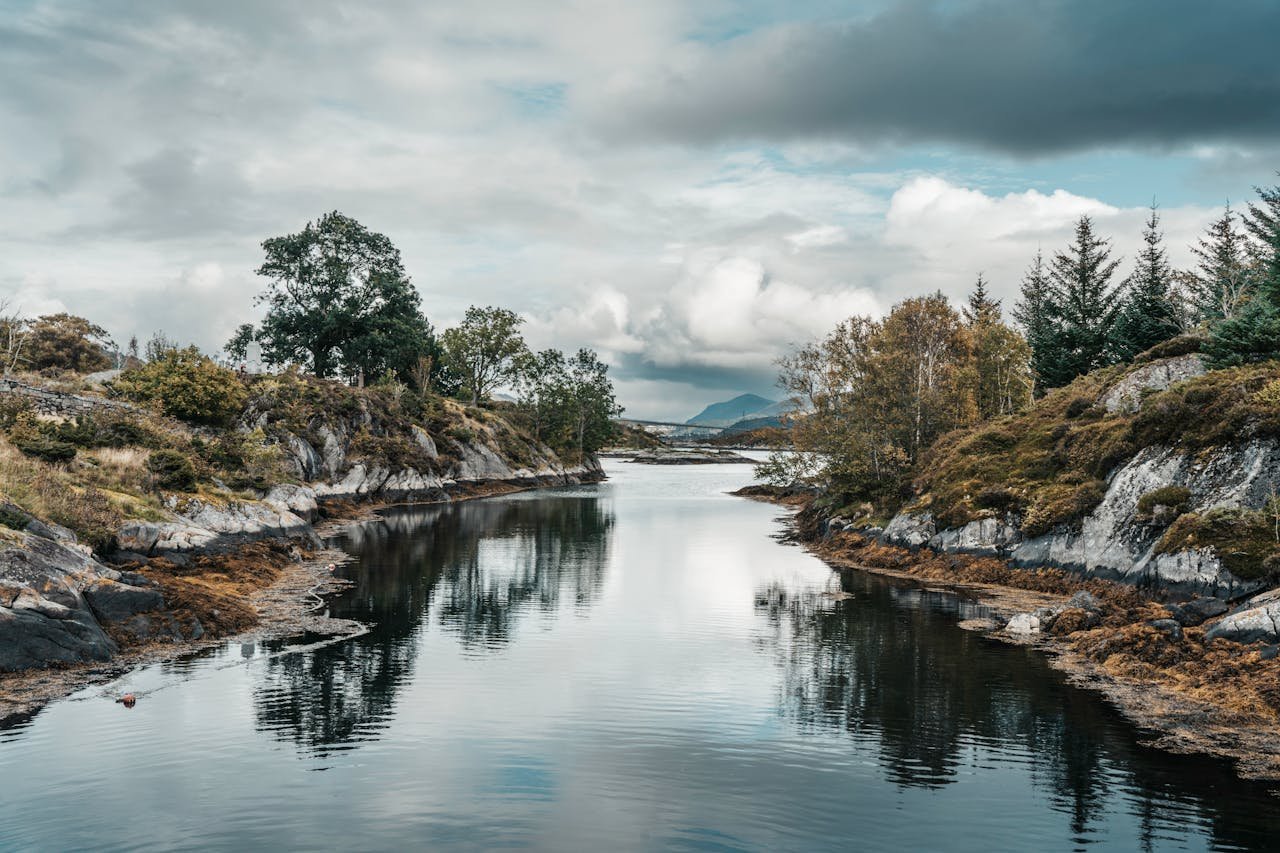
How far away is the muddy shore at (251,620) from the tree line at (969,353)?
36191 mm

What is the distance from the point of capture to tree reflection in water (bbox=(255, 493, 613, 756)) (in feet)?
67.6

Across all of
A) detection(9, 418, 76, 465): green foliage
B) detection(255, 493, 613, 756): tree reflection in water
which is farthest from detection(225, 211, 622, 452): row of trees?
detection(9, 418, 76, 465): green foliage

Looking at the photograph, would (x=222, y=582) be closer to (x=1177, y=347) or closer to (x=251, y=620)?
(x=251, y=620)

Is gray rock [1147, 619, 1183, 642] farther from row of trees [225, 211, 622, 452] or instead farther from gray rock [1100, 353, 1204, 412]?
row of trees [225, 211, 622, 452]

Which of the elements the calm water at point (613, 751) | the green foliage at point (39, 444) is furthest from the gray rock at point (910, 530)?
the green foliage at point (39, 444)

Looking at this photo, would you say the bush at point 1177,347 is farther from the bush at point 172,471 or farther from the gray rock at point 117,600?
the bush at point 172,471

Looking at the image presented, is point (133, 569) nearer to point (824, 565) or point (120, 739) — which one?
point (120, 739)

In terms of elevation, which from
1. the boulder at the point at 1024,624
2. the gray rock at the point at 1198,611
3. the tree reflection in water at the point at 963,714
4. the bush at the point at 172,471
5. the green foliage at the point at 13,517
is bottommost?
the tree reflection in water at the point at 963,714

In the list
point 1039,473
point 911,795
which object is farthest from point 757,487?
point 911,795

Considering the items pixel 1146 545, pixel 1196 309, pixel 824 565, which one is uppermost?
pixel 1196 309

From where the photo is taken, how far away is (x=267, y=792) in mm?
15805

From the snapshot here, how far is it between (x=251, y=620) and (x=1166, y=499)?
33.1 m

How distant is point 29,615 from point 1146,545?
36.0 metres

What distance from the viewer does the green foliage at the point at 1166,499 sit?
29797 millimetres
